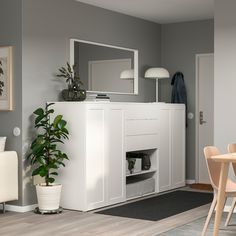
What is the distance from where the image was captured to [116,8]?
695cm

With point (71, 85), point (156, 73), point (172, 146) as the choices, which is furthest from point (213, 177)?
point (156, 73)

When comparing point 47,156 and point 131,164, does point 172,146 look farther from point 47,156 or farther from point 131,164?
point 47,156

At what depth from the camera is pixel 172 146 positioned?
7426mm

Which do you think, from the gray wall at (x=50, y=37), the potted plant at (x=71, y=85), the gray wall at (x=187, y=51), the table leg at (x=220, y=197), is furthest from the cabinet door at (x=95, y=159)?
the gray wall at (x=187, y=51)

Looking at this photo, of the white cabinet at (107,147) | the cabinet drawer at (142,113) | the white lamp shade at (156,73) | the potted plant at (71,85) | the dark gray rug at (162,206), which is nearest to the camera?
the dark gray rug at (162,206)

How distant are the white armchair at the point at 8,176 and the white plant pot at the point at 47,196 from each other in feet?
0.84

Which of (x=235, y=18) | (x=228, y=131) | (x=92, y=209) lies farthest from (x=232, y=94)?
(x=92, y=209)

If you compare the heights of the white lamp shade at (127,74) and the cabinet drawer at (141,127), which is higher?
the white lamp shade at (127,74)

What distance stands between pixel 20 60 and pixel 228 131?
2.38 meters

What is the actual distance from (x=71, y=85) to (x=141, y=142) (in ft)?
3.95

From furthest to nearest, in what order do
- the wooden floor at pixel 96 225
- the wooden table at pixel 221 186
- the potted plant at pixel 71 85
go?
the potted plant at pixel 71 85, the wooden floor at pixel 96 225, the wooden table at pixel 221 186

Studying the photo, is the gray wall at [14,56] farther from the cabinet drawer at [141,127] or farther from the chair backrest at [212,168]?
the chair backrest at [212,168]

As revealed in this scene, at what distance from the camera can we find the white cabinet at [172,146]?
23.6 ft

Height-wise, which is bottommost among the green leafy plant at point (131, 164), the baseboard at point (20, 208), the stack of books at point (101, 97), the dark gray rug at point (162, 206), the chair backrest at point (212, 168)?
the dark gray rug at point (162, 206)
